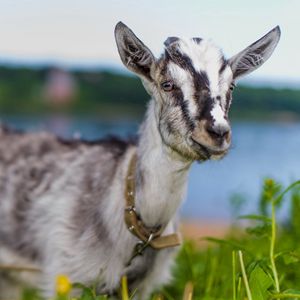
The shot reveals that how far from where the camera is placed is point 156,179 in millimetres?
3881

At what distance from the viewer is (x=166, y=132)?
144 inches

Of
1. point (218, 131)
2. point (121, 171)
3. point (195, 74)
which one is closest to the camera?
point (218, 131)

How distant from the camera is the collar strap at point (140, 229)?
13.0 ft

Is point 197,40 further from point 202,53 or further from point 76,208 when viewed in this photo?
point 76,208

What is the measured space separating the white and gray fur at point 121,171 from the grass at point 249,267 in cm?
26

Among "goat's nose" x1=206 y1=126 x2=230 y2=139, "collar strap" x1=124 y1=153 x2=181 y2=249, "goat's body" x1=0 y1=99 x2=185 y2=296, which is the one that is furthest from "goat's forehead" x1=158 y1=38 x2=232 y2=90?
"collar strap" x1=124 y1=153 x2=181 y2=249

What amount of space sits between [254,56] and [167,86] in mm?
528

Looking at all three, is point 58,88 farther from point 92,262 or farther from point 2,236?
point 92,262

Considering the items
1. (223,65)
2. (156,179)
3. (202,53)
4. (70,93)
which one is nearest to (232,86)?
(223,65)

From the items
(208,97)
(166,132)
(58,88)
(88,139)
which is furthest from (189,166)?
(58,88)

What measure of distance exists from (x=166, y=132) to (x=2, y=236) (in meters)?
1.77

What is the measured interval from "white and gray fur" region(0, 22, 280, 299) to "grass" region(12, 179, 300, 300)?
0.26m

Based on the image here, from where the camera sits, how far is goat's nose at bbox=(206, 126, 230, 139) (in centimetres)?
326

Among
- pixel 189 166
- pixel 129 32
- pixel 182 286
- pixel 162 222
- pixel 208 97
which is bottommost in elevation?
pixel 182 286
